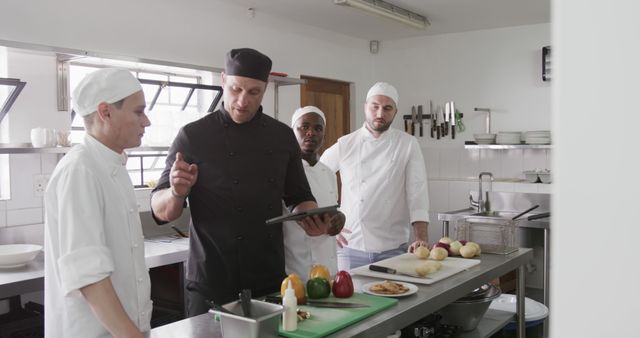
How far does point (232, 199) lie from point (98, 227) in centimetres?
63

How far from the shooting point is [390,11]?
4828 millimetres

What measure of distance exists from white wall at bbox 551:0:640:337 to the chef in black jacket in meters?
1.71

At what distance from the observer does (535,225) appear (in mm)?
4652

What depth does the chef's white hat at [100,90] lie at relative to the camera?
1.62m

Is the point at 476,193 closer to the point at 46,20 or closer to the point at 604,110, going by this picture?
the point at 46,20

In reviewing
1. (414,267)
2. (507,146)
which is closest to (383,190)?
(414,267)

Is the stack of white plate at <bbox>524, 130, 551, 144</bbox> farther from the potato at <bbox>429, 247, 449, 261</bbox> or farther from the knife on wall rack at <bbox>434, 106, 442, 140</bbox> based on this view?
the potato at <bbox>429, 247, 449, 261</bbox>

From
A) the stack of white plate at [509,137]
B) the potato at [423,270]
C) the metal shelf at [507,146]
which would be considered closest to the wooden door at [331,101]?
the metal shelf at [507,146]

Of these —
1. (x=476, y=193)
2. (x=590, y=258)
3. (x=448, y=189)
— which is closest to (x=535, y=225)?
(x=476, y=193)

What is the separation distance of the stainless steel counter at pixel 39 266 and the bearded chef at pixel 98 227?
124cm

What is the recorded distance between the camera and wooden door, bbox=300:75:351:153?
573cm

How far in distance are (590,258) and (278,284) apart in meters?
1.85

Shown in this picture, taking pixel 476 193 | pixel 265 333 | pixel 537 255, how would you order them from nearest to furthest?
pixel 265 333, pixel 537 255, pixel 476 193

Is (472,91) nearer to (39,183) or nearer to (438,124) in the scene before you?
(438,124)
